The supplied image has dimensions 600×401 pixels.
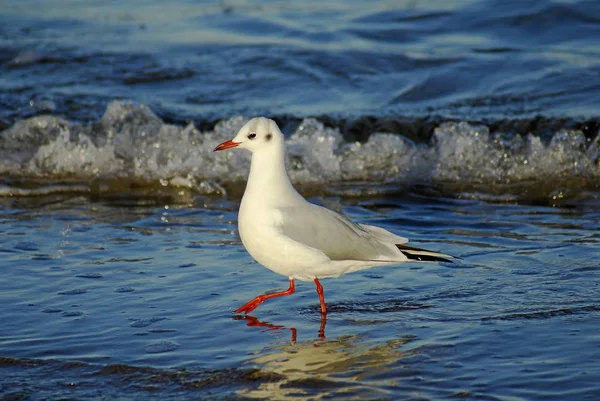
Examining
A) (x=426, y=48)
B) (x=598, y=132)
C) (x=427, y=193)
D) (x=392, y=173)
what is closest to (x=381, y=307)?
(x=427, y=193)

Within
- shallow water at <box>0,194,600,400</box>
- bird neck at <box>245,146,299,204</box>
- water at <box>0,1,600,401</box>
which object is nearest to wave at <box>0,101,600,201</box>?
water at <box>0,1,600,401</box>

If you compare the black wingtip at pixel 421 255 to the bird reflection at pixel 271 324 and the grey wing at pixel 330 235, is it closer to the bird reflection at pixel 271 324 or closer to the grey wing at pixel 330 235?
the grey wing at pixel 330 235

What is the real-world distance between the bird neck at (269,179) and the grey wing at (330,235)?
0.10 metres

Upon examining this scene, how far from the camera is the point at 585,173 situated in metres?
8.80

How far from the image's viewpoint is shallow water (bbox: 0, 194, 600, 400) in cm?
423

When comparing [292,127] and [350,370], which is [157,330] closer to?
[350,370]

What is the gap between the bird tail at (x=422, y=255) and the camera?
5066 mm

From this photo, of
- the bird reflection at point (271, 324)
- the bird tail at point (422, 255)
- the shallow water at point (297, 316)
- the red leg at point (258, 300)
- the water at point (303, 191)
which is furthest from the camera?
the red leg at point (258, 300)

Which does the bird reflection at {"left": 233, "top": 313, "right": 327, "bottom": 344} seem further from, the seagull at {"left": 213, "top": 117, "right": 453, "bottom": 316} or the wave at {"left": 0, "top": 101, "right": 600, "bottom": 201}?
the wave at {"left": 0, "top": 101, "right": 600, "bottom": 201}

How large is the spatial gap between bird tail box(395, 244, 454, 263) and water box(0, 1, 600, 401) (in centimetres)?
28

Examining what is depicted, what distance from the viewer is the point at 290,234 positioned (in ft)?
16.4

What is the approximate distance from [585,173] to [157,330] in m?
5.19

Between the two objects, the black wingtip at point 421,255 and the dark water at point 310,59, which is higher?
the dark water at point 310,59

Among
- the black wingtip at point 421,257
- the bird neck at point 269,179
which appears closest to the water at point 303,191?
the black wingtip at point 421,257
